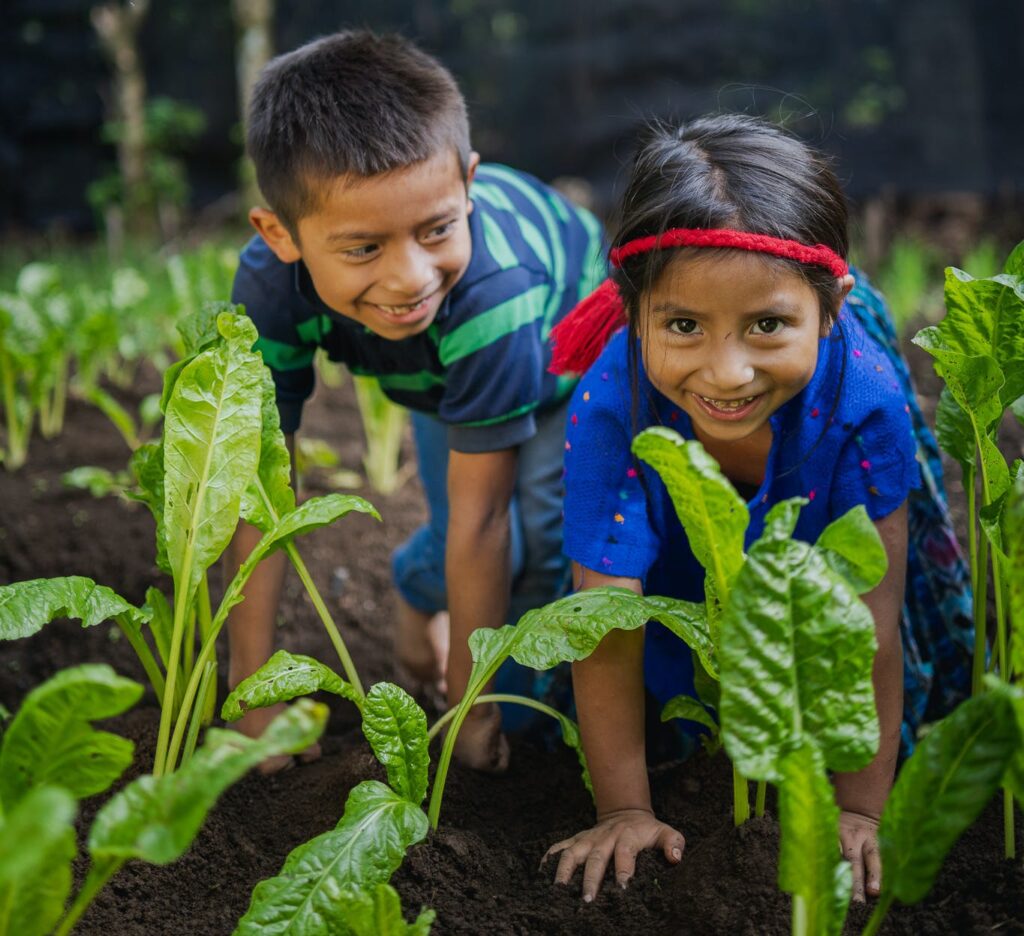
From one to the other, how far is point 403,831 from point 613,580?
0.42m

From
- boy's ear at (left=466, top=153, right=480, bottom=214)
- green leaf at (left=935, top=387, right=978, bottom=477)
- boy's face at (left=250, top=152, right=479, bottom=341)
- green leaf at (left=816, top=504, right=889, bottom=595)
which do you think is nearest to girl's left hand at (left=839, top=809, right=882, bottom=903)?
green leaf at (left=816, top=504, right=889, bottom=595)

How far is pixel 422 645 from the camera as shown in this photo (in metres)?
2.45

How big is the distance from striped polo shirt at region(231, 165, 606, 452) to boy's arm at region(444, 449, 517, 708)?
A: 49 millimetres

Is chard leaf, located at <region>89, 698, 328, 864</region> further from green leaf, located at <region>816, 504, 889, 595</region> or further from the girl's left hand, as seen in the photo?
the girl's left hand

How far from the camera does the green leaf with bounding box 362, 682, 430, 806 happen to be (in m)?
1.36

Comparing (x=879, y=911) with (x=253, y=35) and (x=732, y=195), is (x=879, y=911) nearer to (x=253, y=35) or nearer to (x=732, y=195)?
(x=732, y=195)

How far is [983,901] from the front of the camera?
1.25 metres

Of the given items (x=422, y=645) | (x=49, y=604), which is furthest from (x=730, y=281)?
(x=422, y=645)

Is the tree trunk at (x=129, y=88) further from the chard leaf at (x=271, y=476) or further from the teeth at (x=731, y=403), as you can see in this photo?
the teeth at (x=731, y=403)

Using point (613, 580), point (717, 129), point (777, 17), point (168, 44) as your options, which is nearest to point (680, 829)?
point (613, 580)

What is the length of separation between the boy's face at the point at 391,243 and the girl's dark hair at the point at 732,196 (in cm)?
34

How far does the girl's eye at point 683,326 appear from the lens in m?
1.35

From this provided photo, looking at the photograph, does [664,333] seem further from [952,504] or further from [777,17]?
[777,17]

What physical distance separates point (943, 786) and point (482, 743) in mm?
929
